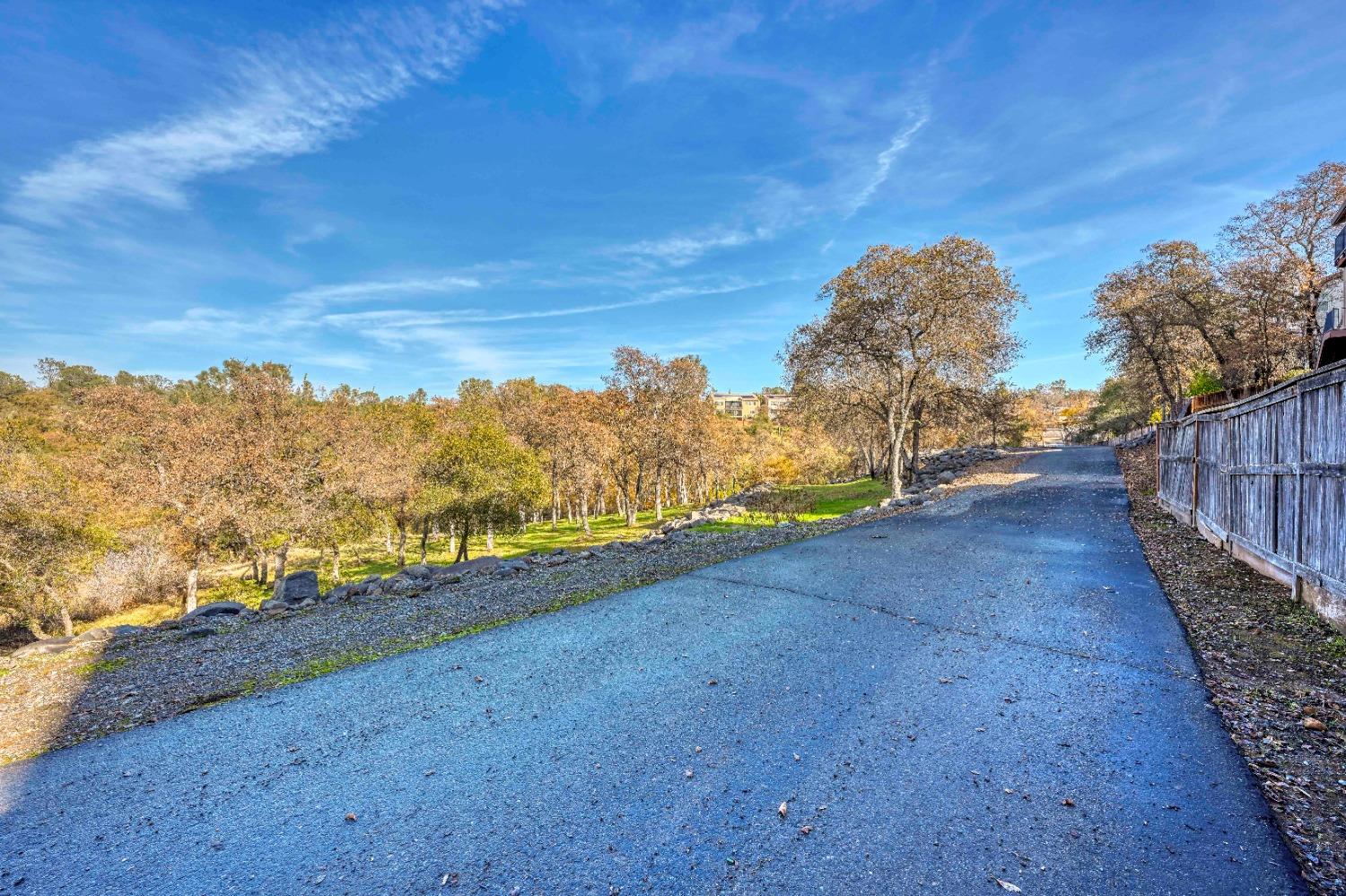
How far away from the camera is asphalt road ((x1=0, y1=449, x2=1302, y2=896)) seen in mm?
2049

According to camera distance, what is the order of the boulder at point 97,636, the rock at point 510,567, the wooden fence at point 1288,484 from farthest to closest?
1. the rock at point 510,567
2. the boulder at point 97,636
3. the wooden fence at point 1288,484

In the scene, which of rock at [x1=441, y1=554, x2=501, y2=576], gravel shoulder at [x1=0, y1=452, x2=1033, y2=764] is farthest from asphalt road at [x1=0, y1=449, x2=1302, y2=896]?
rock at [x1=441, y1=554, x2=501, y2=576]

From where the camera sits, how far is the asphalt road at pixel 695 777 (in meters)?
2.05

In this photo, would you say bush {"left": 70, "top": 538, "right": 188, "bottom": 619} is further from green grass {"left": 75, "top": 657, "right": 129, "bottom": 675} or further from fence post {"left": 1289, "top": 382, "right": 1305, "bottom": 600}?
fence post {"left": 1289, "top": 382, "right": 1305, "bottom": 600}

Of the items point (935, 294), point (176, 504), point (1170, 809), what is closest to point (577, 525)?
point (176, 504)

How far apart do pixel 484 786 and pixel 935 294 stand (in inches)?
672

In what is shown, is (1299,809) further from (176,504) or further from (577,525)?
(577,525)

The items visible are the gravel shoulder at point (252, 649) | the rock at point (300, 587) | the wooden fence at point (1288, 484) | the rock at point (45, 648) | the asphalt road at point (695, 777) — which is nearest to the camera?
the asphalt road at point (695, 777)

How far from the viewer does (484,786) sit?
2.60m

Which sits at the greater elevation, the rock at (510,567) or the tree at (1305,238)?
the tree at (1305,238)

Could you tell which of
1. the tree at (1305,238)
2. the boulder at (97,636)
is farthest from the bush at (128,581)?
the tree at (1305,238)

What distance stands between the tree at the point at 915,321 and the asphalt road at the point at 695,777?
1299 centimetres

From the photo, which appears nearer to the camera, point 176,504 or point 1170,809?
point 1170,809

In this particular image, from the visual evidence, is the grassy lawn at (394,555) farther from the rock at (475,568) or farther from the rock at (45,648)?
the rock at (45,648)
